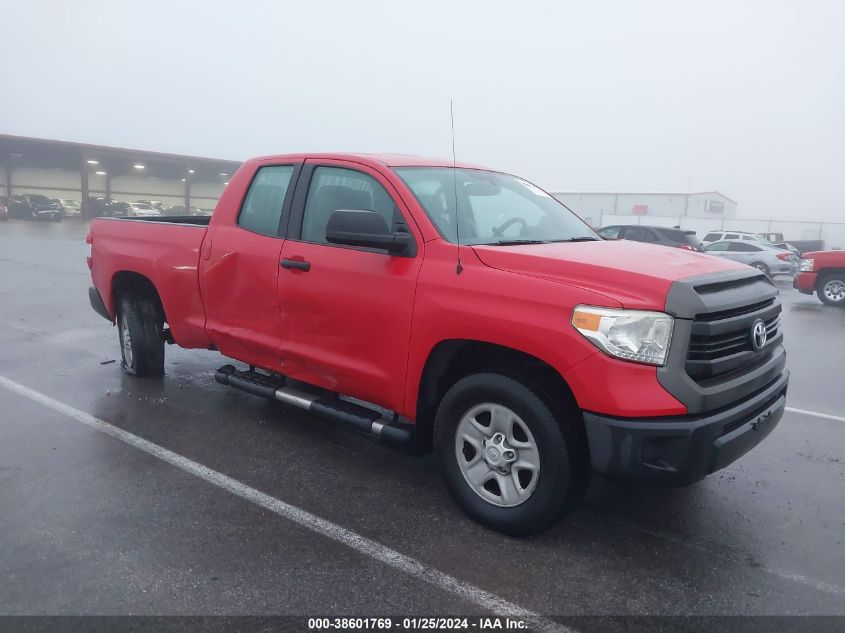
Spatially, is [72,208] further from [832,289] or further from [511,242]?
[511,242]

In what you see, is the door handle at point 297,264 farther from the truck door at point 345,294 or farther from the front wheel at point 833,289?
the front wheel at point 833,289

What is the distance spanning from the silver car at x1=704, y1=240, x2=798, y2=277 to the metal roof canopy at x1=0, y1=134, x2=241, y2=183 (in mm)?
39005

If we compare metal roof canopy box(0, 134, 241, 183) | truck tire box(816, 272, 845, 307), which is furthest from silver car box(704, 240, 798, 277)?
metal roof canopy box(0, 134, 241, 183)

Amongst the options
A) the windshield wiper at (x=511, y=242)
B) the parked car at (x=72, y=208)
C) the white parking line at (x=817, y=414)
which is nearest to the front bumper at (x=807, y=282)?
the white parking line at (x=817, y=414)

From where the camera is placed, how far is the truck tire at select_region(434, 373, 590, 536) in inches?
125

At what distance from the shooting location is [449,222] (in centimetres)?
389

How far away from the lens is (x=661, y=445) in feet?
9.62

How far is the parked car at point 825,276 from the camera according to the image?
14.4 metres

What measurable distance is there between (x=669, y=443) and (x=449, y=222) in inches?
68.4

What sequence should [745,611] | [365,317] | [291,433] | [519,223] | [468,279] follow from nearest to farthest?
[745,611], [468,279], [365,317], [519,223], [291,433]

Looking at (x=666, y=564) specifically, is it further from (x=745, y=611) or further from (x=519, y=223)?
(x=519, y=223)

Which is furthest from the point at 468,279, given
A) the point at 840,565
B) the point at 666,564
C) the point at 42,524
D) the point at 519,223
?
the point at 42,524

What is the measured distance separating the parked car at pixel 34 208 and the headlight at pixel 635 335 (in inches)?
1850

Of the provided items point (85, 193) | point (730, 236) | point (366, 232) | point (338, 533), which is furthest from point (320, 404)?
point (85, 193)
